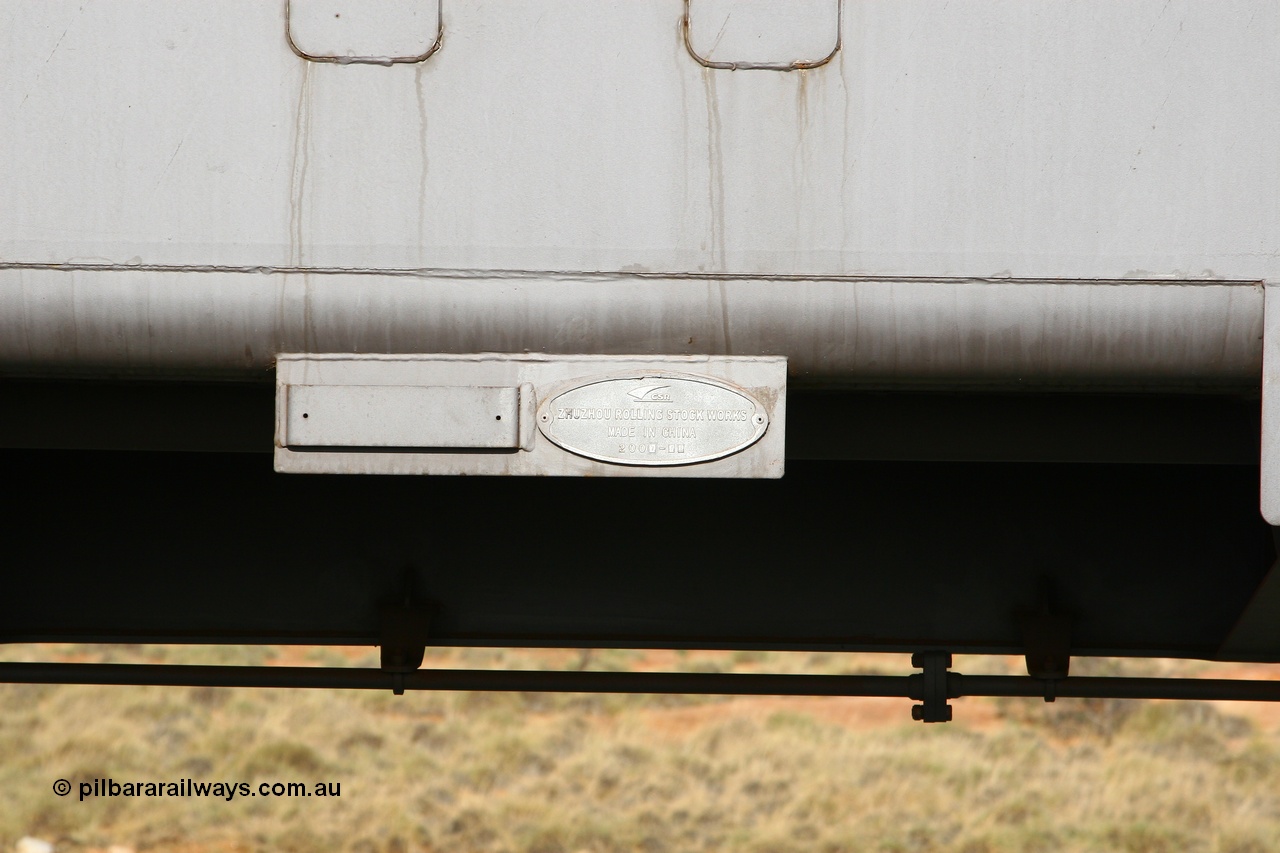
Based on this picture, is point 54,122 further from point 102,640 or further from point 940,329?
point 102,640

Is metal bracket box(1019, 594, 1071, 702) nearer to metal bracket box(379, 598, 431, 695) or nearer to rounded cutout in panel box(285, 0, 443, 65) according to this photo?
metal bracket box(379, 598, 431, 695)

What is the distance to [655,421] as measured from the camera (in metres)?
1.90

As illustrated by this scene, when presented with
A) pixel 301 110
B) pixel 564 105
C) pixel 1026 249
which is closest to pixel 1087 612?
pixel 1026 249

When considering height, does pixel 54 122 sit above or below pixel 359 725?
above

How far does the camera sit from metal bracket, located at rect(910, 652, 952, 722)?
2882 millimetres

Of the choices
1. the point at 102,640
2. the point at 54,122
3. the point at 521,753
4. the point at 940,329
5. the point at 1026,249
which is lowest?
the point at 521,753

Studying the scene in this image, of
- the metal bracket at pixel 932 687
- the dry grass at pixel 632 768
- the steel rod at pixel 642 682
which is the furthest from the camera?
the dry grass at pixel 632 768

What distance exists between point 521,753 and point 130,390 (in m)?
10.6

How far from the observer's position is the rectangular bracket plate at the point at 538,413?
190 cm

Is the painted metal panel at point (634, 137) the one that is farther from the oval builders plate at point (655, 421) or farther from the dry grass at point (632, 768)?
the dry grass at point (632, 768)

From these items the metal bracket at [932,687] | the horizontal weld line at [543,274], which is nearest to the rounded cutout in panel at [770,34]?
the horizontal weld line at [543,274]

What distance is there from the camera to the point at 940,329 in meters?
1.92

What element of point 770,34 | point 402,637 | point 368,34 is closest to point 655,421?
point 770,34

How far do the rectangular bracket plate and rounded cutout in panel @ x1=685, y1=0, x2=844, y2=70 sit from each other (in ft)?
1.51
